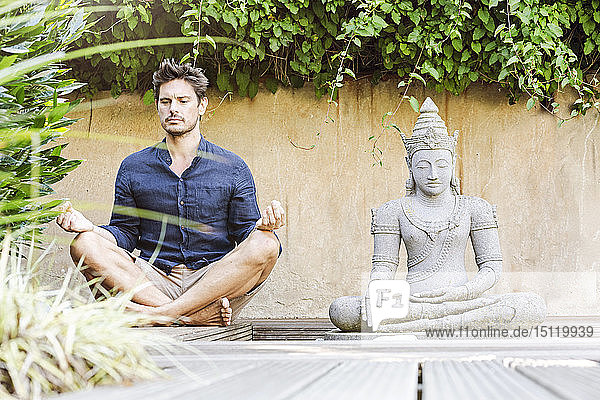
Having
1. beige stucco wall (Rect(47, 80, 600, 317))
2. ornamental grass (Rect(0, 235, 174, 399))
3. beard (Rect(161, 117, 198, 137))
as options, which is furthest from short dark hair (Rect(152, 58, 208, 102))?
ornamental grass (Rect(0, 235, 174, 399))

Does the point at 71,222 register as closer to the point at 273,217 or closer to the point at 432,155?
the point at 273,217

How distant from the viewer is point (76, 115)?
495 cm

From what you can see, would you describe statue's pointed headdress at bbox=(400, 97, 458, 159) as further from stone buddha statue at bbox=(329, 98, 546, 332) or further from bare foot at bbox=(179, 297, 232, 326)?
bare foot at bbox=(179, 297, 232, 326)

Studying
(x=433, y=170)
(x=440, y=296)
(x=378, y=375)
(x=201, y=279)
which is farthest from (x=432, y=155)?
(x=378, y=375)

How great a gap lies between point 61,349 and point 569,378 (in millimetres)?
647

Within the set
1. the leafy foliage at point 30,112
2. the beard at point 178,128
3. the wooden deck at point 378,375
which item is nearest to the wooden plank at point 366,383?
the wooden deck at point 378,375

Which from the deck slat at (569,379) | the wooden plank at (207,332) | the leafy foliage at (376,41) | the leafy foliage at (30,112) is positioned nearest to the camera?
the deck slat at (569,379)

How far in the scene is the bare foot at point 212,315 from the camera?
3.19 m

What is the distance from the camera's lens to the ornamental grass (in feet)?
2.80

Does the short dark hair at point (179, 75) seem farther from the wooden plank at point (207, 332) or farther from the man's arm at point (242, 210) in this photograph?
the wooden plank at point (207, 332)

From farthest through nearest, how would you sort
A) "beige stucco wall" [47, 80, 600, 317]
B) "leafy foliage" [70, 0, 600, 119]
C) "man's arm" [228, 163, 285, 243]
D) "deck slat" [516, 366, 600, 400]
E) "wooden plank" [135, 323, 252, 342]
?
1. "beige stucco wall" [47, 80, 600, 317]
2. "leafy foliage" [70, 0, 600, 119]
3. "man's arm" [228, 163, 285, 243]
4. "wooden plank" [135, 323, 252, 342]
5. "deck slat" [516, 366, 600, 400]

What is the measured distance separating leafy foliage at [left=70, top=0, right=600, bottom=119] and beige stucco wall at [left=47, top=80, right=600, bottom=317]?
17cm

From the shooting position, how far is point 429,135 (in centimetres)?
315

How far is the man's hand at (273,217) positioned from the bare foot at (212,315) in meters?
0.46
